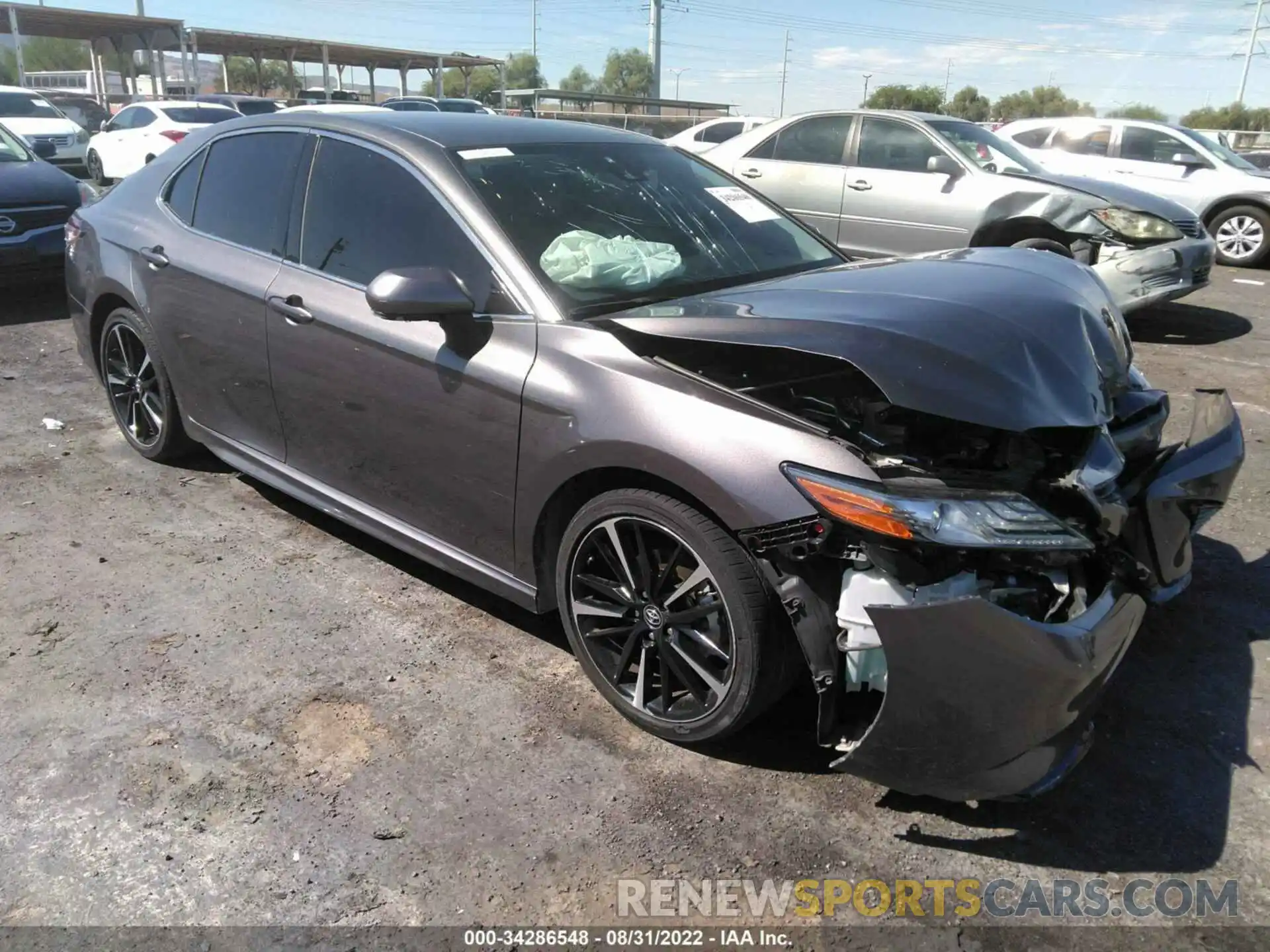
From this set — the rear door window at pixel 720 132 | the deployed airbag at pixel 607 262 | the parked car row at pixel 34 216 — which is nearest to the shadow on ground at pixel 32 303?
the parked car row at pixel 34 216

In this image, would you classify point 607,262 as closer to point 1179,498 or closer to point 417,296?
point 417,296

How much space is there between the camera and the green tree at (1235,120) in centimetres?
5566

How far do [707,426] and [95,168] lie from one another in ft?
65.0

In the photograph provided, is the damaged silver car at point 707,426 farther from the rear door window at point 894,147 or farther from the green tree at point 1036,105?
the green tree at point 1036,105

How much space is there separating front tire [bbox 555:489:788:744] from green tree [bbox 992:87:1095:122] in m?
68.0

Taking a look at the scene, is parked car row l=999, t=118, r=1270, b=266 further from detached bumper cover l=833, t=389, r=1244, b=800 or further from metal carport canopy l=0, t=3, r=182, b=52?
metal carport canopy l=0, t=3, r=182, b=52

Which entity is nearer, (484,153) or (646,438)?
(646,438)

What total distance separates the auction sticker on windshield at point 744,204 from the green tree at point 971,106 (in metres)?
69.5

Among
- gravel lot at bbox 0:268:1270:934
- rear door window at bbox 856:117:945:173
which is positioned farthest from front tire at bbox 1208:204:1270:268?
gravel lot at bbox 0:268:1270:934

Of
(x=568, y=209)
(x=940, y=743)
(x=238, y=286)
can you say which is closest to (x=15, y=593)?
(x=238, y=286)

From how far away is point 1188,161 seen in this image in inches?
453

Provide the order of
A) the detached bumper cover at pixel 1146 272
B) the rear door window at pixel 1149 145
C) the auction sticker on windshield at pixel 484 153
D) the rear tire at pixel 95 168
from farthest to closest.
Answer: the rear tire at pixel 95 168 < the rear door window at pixel 1149 145 < the detached bumper cover at pixel 1146 272 < the auction sticker on windshield at pixel 484 153

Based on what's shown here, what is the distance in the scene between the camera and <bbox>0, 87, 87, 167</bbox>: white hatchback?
17.1m

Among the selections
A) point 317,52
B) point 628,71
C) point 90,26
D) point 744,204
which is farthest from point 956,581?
point 628,71
